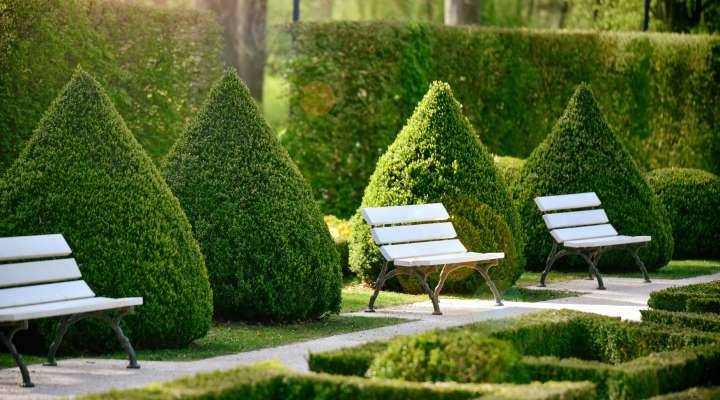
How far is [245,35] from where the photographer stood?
17906mm

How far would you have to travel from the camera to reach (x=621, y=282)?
13.5m

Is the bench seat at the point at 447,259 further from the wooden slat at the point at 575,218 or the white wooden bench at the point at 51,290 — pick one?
the white wooden bench at the point at 51,290

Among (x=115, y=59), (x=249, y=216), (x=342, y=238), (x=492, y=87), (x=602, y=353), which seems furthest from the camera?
(x=492, y=87)

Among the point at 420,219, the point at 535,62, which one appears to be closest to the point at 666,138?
the point at 535,62

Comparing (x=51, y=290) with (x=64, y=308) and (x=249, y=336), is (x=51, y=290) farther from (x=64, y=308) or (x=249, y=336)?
(x=249, y=336)

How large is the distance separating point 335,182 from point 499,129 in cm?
355

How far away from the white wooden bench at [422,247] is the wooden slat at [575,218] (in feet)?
5.98

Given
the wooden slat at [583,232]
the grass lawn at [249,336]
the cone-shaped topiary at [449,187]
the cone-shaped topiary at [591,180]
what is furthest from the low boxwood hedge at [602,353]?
the cone-shaped topiary at [591,180]

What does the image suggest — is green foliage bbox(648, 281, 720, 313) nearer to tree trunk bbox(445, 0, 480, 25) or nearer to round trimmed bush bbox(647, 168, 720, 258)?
round trimmed bush bbox(647, 168, 720, 258)

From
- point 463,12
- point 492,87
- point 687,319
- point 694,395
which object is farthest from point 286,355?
point 463,12

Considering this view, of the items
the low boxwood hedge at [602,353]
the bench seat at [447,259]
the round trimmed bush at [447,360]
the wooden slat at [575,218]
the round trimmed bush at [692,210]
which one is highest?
the round trimmed bush at [447,360]

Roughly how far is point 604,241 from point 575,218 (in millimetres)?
622

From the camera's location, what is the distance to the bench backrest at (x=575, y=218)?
13070mm

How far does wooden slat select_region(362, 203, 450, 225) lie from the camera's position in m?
10.9
